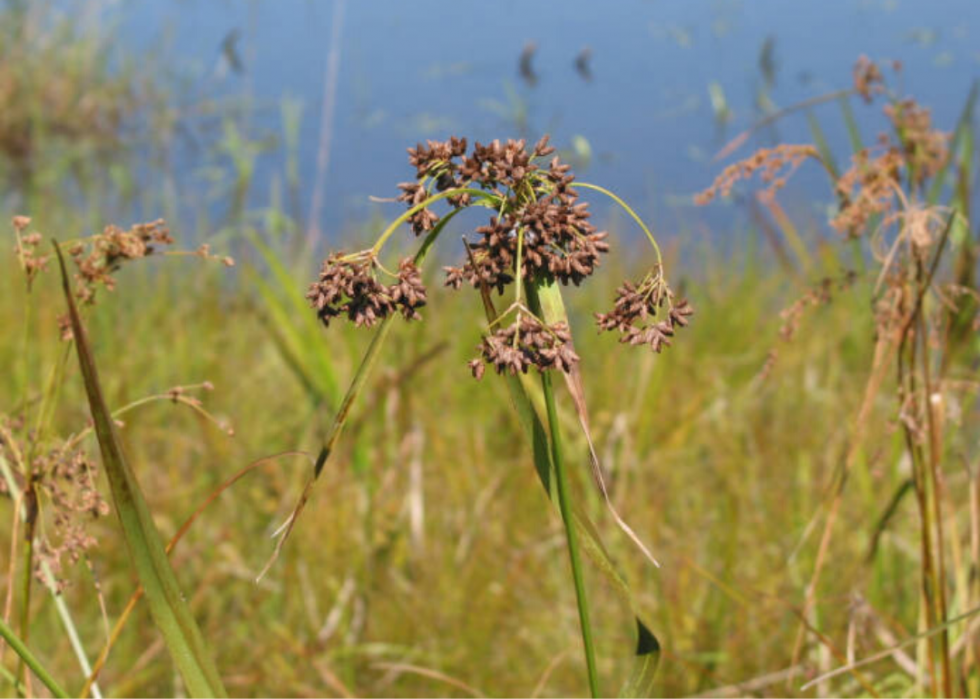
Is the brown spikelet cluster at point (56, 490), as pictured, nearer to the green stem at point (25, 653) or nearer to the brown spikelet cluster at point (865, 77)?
the green stem at point (25, 653)

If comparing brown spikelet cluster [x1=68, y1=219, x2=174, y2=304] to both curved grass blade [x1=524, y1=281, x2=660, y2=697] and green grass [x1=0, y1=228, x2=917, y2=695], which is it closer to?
curved grass blade [x1=524, y1=281, x2=660, y2=697]

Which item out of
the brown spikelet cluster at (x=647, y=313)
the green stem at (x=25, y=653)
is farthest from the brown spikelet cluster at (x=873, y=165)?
the green stem at (x=25, y=653)

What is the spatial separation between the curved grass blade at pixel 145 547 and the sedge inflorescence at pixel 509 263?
16 cm

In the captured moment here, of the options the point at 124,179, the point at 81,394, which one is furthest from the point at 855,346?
the point at 124,179

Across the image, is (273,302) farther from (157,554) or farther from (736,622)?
(157,554)

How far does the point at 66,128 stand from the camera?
29.9 feet

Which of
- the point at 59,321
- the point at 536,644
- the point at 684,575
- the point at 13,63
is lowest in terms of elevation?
the point at 536,644

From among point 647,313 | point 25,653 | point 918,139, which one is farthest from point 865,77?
point 25,653

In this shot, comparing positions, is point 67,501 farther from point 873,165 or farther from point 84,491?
point 873,165

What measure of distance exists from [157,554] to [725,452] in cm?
251

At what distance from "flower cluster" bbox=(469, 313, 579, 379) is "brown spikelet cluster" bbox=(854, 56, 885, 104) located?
1.11 metres

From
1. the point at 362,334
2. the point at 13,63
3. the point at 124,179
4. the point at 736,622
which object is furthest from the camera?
the point at 13,63

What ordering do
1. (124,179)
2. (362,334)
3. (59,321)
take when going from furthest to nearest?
(124,179)
(362,334)
(59,321)

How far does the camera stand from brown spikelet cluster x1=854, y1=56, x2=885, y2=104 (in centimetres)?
168
